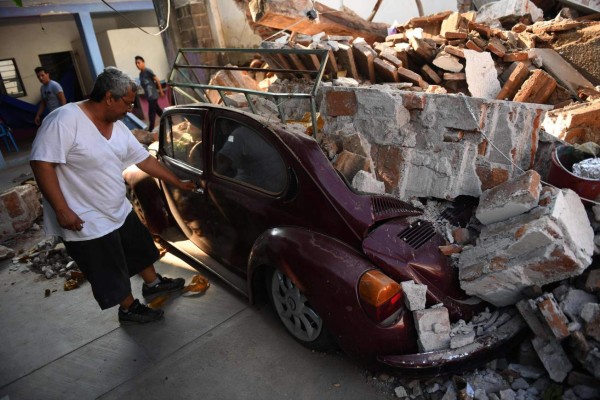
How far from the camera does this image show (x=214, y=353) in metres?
2.76

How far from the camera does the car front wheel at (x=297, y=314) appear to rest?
8.32ft

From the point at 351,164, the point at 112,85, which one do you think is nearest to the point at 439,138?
the point at 351,164

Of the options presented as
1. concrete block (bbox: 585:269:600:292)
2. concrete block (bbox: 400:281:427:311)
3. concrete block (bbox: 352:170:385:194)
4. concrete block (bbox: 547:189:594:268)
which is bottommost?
concrete block (bbox: 585:269:600:292)

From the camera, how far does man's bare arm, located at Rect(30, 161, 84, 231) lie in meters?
2.38

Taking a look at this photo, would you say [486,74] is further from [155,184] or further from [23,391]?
[23,391]

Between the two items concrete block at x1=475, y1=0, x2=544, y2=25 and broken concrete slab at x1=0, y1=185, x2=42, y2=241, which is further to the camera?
concrete block at x1=475, y1=0, x2=544, y2=25

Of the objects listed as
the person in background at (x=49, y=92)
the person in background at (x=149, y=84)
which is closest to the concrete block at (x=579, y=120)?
the person in background at (x=149, y=84)

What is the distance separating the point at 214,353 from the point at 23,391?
128 cm

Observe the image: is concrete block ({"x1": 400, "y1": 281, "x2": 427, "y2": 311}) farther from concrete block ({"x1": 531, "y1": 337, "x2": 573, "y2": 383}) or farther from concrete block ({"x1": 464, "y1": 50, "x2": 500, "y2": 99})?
concrete block ({"x1": 464, "y1": 50, "x2": 500, "y2": 99})

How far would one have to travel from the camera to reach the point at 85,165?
2.54 m

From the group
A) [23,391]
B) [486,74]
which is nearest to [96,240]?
[23,391]

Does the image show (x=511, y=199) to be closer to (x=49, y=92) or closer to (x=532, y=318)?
(x=532, y=318)

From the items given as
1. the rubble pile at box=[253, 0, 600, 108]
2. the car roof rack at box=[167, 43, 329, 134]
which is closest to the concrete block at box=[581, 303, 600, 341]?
the car roof rack at box=[167, 43, 329, 134]

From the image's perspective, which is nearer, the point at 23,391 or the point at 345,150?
the point at 23,391
